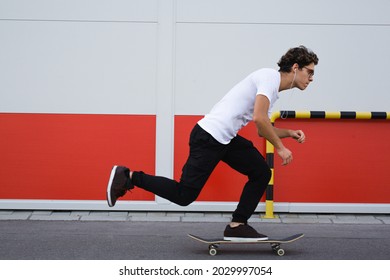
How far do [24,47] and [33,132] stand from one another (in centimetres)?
86

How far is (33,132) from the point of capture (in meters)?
7.15

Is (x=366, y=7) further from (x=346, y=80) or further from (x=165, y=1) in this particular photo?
(x=165, y=1)

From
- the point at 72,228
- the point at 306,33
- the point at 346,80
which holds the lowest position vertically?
the point at 72,228

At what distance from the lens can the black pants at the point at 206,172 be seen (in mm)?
5250

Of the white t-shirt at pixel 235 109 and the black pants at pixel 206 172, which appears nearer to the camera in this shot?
the white t-shirt at pixel 235 109

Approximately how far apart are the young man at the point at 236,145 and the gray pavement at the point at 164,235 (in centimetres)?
45

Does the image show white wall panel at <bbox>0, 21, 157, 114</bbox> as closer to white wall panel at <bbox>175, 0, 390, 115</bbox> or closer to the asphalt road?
white wall panel at <bbox>175, 0, 390, 115</bbox>

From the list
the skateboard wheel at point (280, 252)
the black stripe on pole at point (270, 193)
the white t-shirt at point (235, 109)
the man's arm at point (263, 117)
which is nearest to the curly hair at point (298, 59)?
the white t-shirt at point (235, 109)

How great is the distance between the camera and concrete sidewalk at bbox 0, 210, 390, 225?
23.0ft

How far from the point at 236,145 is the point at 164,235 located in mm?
1324

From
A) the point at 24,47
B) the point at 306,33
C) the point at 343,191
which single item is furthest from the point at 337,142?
the point at 24,47

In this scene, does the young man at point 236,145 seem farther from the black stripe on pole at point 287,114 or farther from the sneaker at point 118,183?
the black stripe on pole at point 287,114
